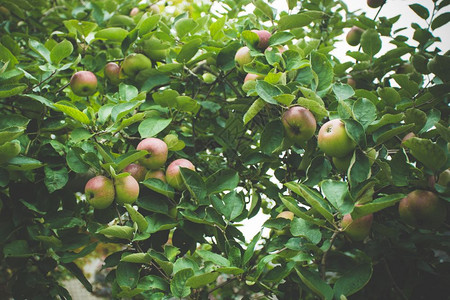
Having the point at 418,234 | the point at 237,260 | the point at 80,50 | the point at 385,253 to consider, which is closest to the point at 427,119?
the point at 418,234

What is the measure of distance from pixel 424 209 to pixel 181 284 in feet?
Answer: 2.22

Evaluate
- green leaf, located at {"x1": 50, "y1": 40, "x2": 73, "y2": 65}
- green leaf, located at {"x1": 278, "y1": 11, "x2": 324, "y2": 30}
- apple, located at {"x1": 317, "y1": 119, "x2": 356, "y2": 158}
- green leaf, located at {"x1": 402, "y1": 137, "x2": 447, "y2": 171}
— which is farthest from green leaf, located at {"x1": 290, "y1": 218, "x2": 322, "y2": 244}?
green leaf, located at {"x1": 50, "y1": 40, "x2": 73, "y2": 65}

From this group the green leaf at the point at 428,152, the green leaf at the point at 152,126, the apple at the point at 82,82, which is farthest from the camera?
the apple at the point at 82,82

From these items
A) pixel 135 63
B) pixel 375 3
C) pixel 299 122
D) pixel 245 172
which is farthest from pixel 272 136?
pixel 375 3

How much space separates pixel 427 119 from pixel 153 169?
0.95 meters

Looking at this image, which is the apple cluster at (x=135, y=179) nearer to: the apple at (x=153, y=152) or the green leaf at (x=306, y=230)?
the apple at (x=153, y=152)

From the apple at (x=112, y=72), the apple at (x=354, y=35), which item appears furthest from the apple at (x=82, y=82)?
the apple at (x=354, y=35)

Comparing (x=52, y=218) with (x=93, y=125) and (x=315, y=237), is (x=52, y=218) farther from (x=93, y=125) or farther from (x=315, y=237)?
(x=315, y=237)

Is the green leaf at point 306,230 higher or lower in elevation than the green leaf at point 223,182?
higher

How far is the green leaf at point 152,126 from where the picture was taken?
1.16m

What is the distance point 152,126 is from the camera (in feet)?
3.95

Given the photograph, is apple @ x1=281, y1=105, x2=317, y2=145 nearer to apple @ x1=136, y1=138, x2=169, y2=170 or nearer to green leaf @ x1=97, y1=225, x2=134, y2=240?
apple @ x1=136, y1=138, x2=169, y2=170

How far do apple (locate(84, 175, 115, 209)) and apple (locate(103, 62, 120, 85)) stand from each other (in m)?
0.65

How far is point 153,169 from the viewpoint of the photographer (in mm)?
1214
